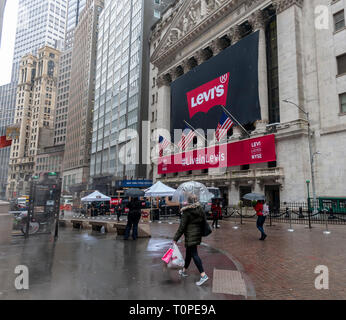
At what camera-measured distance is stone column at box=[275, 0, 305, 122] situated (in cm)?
2833

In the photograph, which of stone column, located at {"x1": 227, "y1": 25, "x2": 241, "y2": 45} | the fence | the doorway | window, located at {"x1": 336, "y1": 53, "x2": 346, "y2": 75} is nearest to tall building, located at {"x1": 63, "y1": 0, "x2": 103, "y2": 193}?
stone column, located at {"x1": 227, "y1": 25, "x2": 241, "y2": 45}

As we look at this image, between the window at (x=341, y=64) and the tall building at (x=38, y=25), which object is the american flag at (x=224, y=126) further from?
the tall building at (x=38, y=25)

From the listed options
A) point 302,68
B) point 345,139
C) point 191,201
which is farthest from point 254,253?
point 302,68

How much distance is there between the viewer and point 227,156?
34.1m

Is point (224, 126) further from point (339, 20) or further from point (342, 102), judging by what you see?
point (339, 20)

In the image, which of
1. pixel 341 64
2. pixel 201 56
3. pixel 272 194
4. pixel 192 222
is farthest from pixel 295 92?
pixel 192 222

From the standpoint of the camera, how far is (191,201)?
21.1ft

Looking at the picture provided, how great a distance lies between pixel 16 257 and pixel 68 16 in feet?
574

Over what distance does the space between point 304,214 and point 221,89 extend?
1924 cm

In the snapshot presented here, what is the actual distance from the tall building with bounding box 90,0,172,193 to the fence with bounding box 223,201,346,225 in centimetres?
3520

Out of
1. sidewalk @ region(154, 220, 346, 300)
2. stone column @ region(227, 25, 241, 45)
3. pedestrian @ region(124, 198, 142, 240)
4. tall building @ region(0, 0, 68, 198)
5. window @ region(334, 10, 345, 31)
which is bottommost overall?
sidewalk @ region(154, 220, 346, 300)

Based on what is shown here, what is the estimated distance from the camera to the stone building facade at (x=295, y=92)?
2597cm

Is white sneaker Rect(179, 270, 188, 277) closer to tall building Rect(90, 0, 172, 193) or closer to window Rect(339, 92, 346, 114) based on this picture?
window Rect(339, 92, 346, 114)

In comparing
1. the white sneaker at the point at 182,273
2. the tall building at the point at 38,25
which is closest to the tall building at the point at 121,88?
the white sneaker at the point at 182,273
